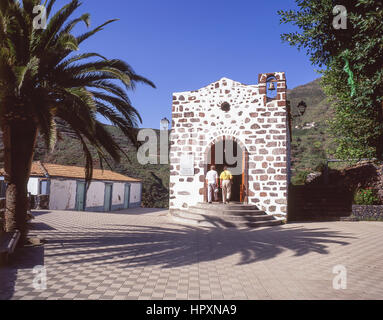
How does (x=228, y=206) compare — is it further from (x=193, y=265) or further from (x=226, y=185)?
(x=193, y=265)

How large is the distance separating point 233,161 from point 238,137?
424 centimetres

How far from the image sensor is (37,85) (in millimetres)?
6367

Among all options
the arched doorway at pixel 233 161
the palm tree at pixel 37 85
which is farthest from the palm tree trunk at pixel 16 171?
the arched doorway at pixel 233 161

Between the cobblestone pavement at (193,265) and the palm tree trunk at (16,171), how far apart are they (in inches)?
32.3

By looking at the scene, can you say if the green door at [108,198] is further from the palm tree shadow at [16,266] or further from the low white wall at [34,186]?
the palm tree shadow at [16,266]

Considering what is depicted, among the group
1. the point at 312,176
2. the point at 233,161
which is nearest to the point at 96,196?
the point at 233,161

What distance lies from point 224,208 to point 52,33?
7882 millimetres

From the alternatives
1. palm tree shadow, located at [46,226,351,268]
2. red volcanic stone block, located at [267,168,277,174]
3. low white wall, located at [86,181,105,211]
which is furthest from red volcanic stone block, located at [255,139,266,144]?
low white wall, located at [86,181,105,211]

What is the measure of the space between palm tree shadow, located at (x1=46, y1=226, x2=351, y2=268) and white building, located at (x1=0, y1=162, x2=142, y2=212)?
10.3 m

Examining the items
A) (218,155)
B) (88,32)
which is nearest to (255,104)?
(218,155)
